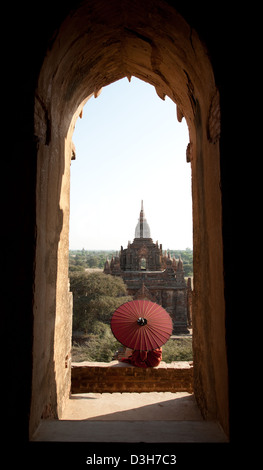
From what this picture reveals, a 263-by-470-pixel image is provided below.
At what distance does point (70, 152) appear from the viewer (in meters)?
3.69

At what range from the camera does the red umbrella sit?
580 cm

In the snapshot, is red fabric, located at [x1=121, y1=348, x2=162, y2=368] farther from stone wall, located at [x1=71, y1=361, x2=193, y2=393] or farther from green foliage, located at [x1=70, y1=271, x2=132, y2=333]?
green foliage, located at [x1=70, y1=271, x2=132, y2=333]

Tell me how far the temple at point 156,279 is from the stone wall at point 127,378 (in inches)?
630

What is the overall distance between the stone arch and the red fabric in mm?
2112

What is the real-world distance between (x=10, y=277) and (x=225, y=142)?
1.86 m

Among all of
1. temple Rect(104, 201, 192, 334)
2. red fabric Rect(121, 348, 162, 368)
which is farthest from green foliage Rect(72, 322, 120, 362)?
temple Rect(104, 201, 192, 334)

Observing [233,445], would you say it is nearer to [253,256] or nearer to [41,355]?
[253,256]

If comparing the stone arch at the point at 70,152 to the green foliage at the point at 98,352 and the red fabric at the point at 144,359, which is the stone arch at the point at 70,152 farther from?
the green foliage at the point at 98,352

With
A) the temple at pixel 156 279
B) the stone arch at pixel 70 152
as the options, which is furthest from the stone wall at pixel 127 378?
the temple at pixel 156 279

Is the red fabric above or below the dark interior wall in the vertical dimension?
below

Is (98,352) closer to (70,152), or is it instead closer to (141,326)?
(141,326)

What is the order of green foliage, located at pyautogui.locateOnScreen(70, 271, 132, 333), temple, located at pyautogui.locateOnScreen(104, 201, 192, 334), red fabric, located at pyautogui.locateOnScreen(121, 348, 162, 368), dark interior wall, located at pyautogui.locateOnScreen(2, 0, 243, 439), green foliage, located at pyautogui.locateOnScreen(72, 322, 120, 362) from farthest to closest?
temple, located at pyautogui.locateOnScreen(104, 201, 192, 334)
green foliage, located at pyautogui.locateOnScreen(70, 271, 132, 333)
green foliage, located at pyautogui.locateOnScreen(72, 322, 120, 362)
red fabric, located at pyautogui.locateOnScreen(121, 348, 162, 368)
dark interior wall, located at pyautogui.locateOnScreen(2, 0, 243, 439)

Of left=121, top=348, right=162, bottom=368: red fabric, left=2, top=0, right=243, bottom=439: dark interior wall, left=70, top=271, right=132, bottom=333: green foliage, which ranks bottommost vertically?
left=70, top=271, right=132, bottom=333: green foliage

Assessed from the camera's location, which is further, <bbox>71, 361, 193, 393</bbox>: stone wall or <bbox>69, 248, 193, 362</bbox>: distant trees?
<bbox>69, 248, 193, 362</bbox>: distant trees
